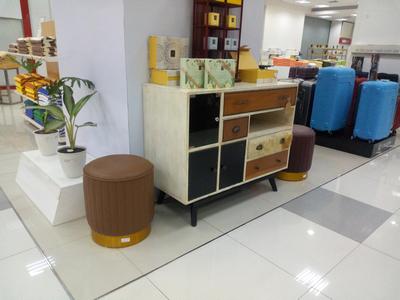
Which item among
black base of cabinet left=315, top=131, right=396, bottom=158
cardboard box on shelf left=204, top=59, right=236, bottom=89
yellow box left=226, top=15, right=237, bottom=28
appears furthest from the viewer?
black base of cabinet left=315, top=131, right=396, bottom=158

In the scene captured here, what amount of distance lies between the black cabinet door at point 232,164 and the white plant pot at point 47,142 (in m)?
1.53

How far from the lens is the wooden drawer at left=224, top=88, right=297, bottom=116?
218 cm

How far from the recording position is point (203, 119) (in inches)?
81.0

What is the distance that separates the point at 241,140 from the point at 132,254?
114 cm

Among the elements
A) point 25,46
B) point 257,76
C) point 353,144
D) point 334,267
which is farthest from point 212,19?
point 25,46

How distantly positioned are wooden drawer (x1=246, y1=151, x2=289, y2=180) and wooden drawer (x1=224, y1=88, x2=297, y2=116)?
459 mm

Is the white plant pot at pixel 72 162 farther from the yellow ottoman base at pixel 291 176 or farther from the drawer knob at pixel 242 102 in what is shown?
the yellow ottoman base at pixel 291 176

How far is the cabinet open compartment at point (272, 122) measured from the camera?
2.65 metres

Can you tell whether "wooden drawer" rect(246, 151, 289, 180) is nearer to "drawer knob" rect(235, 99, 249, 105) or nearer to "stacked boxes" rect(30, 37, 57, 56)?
"drawer knob" rect(235, 99, 249, 105)

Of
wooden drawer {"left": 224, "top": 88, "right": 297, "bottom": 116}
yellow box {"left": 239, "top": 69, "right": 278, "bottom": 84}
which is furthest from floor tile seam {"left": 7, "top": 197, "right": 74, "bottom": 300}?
yellow box {"left": 239, "top": 69, "right": 278, "bottom": 84}

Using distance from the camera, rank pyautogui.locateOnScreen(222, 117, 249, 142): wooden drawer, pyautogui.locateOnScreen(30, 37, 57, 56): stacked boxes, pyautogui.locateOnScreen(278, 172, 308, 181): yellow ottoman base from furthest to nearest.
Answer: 1. pyautogui.locateOnScreen(30, 37, 57, 56): stacked boxes
2. pyautogui.locateOnScreen(278, 172, 308, 181): yellow ottoman base
3. pyautogui.locateOnScreen(222, 117, 249, 142): wooden drawer

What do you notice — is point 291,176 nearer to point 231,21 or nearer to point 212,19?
point 231,21

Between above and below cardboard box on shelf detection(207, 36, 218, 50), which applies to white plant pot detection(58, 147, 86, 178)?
below

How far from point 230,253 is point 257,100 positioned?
115cm
